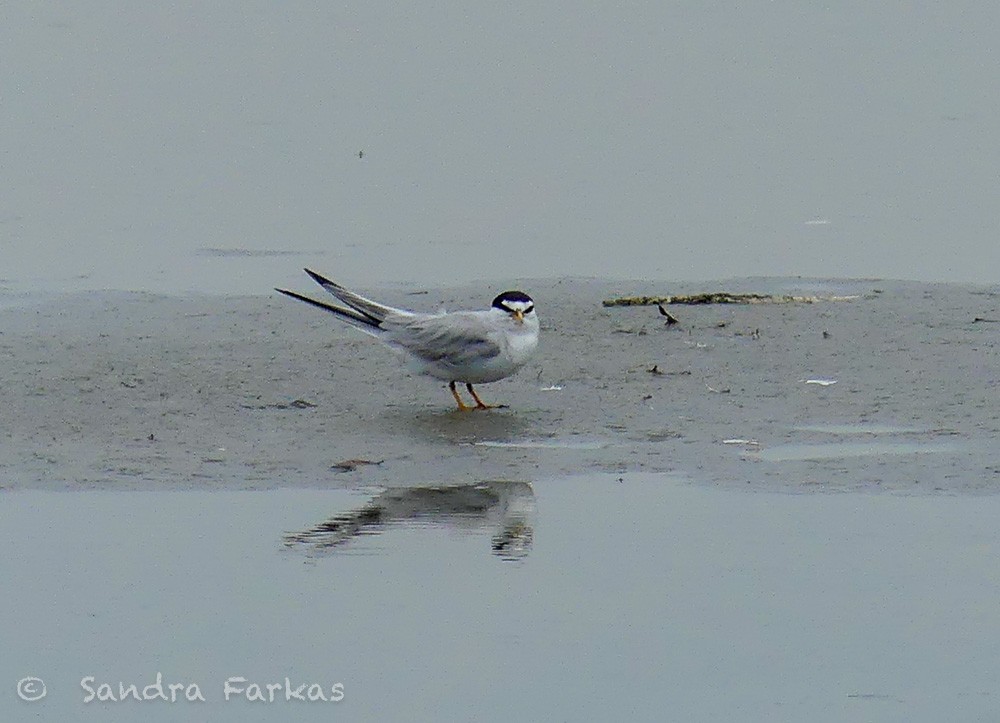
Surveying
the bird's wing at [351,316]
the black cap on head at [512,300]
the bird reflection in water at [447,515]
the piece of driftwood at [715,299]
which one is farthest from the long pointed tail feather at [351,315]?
the bird reflection in water at [447,515]

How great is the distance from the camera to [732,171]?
13.3m

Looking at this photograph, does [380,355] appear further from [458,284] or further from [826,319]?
[826,319]

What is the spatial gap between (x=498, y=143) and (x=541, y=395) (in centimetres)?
555

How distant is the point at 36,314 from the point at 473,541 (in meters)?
4.26

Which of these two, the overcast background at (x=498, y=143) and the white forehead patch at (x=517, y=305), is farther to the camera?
the overcast background at (x=498, y=143)

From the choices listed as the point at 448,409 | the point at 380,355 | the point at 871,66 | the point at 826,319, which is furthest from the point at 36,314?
the point at 871,66

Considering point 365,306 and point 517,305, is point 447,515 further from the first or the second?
point 365,306

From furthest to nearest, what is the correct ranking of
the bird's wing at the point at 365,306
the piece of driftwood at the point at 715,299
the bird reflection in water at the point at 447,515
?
the piece of driftwood at the point at 715,299 < the bird's wing at the point at 365,306 < the bird reflection in water at the point at 447,515

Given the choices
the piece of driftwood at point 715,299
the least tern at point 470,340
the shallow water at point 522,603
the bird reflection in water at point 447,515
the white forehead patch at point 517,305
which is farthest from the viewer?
the piece of driftwood at point 715,299

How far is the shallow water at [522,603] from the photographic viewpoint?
5211mm

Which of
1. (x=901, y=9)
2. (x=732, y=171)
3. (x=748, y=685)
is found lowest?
(x=748, y=685)

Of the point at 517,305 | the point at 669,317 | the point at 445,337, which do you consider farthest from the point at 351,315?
the point at 669,317

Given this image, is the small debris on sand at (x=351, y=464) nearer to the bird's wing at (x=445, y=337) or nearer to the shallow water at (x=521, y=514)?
the shallow water at (x=521, y=514)

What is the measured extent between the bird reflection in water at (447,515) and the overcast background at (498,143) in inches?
149
